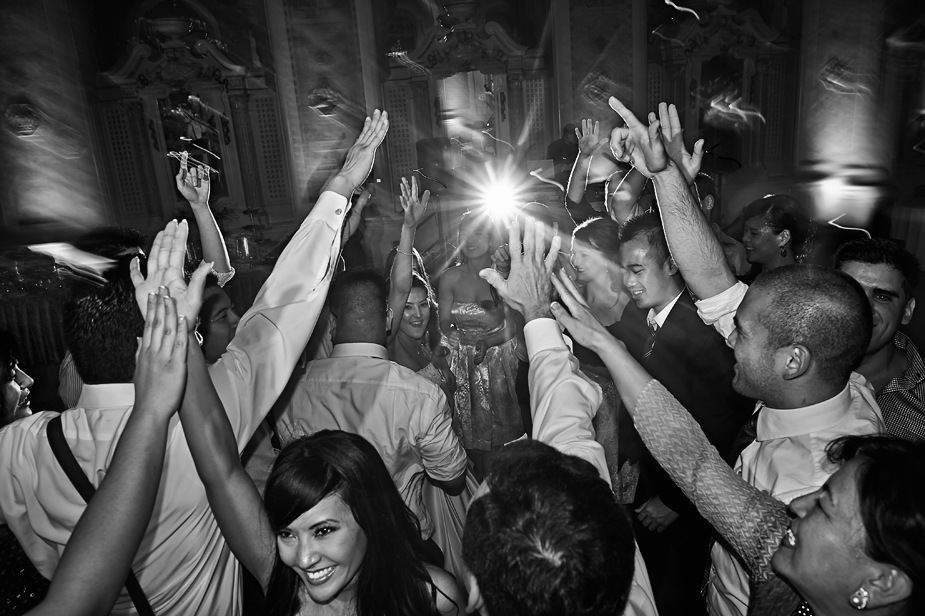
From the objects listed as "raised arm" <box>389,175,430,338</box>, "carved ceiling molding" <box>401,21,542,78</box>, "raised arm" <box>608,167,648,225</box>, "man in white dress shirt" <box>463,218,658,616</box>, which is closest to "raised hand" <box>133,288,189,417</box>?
"man in white dress shirt" <box>463,218,658,616</box>

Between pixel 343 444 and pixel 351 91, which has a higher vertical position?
pixel 351 91

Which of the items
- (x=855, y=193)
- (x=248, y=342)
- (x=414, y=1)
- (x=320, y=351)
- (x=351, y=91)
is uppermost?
(x=414, y=1)

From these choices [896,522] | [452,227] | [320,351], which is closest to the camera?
[896,522]

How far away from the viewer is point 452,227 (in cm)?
936

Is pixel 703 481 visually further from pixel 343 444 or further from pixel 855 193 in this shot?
pixel 855 193

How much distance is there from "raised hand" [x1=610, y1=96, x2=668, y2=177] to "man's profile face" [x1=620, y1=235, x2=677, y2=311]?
2.04 ft

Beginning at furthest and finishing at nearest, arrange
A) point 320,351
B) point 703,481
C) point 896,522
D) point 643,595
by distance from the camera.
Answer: point 320,351, point 703,481, point 643,595, point 896,522

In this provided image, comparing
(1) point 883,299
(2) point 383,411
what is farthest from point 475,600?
(1) point 883,299

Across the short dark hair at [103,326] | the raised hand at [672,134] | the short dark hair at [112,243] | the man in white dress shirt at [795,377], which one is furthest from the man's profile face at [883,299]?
the short dark hair at [112,243]

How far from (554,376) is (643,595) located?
1.72 ft

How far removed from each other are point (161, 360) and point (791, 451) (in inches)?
58.3

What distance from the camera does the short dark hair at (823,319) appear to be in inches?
56.9

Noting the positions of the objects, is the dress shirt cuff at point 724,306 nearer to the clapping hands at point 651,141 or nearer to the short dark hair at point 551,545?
the clapping hands at point 651,141

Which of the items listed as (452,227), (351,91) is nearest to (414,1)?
(351,91)
